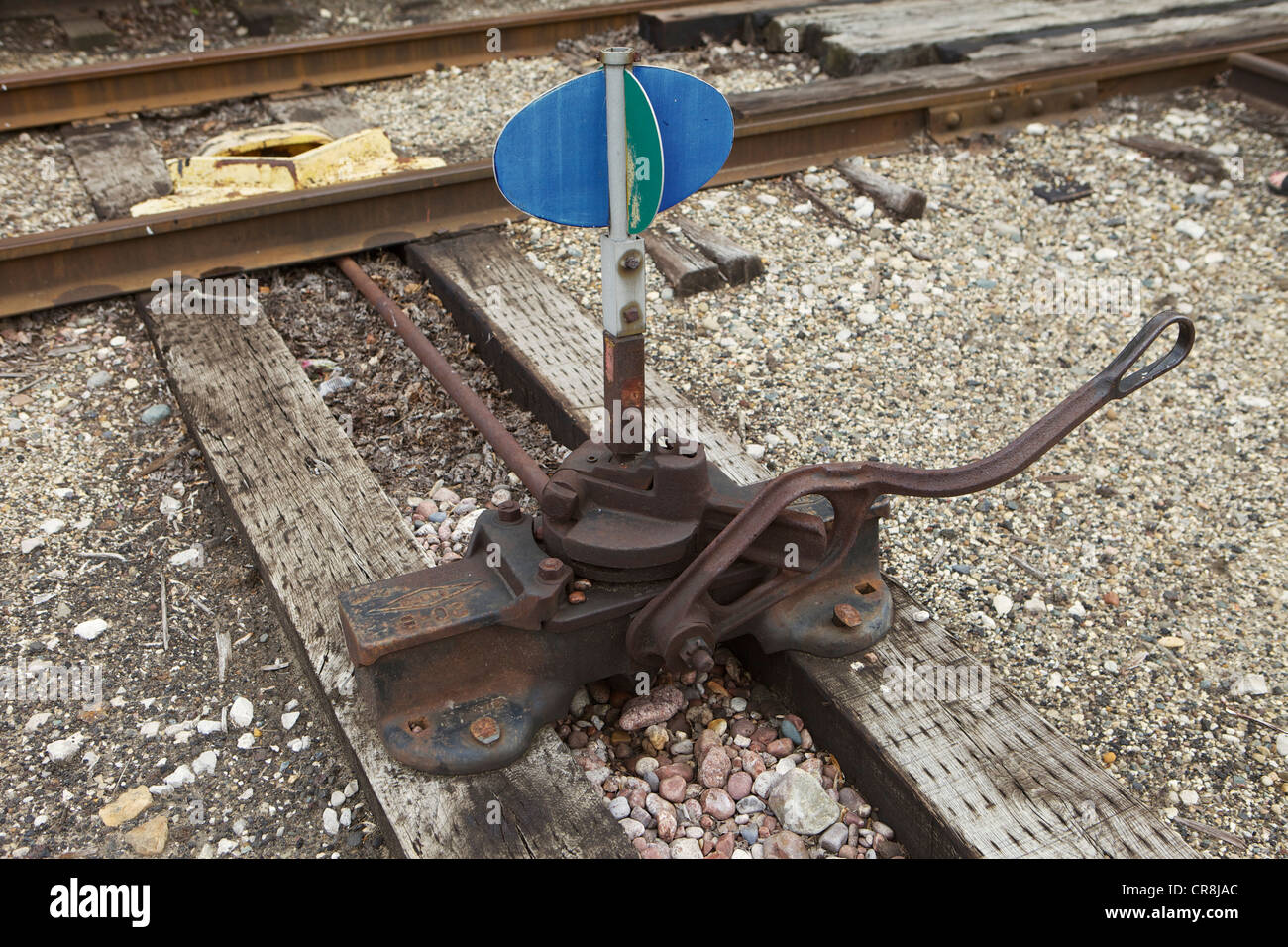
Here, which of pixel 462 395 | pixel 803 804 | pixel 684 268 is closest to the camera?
pixel 803 804

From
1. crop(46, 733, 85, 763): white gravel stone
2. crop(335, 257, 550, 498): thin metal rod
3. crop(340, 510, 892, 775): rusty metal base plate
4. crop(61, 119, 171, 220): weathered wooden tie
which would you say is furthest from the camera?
crop(61, 119, 171, 220): weathered wooden tie

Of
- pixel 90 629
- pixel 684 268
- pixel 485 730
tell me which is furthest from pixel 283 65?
pixel 485 730

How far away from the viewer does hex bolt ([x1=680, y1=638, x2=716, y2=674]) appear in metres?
2.35

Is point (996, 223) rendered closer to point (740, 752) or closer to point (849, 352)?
point (849, 352)

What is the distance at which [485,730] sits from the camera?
7.64 feet

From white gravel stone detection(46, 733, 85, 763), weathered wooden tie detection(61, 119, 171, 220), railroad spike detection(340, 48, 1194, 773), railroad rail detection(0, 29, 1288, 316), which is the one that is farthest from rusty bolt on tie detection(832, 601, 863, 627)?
weathered wooden tie detection(61, 119, 171, 220)

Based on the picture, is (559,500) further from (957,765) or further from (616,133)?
(957,765)

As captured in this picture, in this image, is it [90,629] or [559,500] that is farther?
[90,629]

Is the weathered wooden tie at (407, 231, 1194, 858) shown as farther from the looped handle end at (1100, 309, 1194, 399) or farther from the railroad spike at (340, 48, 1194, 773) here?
the looped handle end at (1100, 309, 1194, 399)

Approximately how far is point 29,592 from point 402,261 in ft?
6.73

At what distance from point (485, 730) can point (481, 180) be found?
2875 millimetres

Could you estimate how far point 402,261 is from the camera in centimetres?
457

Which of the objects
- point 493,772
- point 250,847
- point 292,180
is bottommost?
point 250,847
